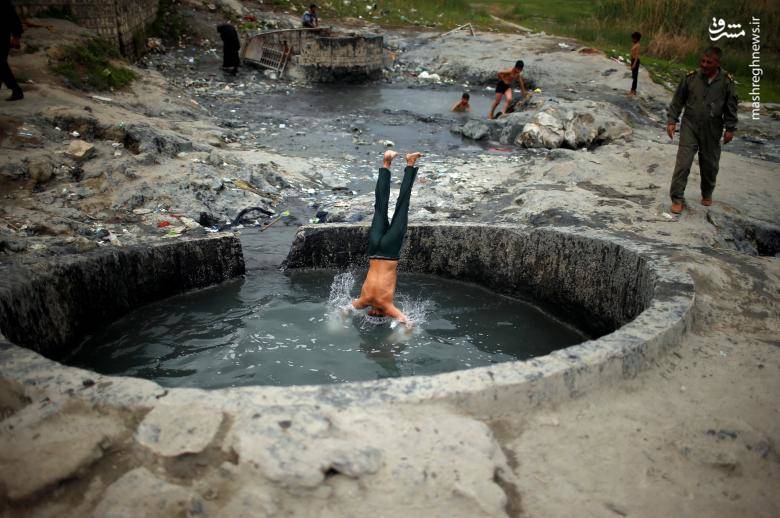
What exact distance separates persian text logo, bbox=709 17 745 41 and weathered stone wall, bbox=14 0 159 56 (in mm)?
15586

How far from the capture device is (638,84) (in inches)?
570

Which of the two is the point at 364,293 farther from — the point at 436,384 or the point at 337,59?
the point at 337,59

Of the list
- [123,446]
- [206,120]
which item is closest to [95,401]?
[123,446]

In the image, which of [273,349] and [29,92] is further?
[29,92]

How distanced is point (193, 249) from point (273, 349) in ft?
4.96

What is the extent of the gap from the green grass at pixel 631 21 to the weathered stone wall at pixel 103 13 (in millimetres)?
8625

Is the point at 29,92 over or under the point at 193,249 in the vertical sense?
over

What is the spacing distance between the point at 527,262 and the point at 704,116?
104 inches

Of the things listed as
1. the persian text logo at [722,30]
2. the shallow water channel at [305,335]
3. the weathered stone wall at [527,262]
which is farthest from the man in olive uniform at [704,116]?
the persian text logo at [722,30]

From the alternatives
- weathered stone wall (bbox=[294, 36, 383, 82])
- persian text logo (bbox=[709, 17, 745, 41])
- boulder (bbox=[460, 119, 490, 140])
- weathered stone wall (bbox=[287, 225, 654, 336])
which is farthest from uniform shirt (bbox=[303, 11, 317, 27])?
weathered stone wall (bbox=[287, 225, 654, 336])

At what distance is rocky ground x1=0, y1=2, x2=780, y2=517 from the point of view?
2.49 meters

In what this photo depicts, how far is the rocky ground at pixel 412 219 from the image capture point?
2492mm

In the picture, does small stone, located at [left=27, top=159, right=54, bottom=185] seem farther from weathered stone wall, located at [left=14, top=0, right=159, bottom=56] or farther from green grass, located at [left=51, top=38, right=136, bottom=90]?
weathered stone wall, located at [left=14, top=0, right=159, bottom=56]

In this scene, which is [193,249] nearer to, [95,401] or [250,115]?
[95,401]
